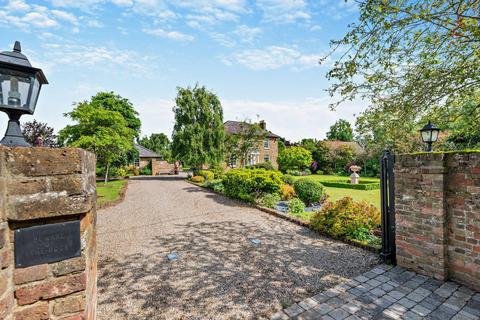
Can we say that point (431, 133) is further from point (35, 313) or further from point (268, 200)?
point (35, 313)

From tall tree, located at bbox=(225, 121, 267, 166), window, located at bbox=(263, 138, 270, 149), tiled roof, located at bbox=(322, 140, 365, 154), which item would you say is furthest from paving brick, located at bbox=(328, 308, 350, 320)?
tiled roof, located at bbox=(322, 140, 365, 154)

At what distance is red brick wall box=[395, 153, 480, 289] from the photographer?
147 inches

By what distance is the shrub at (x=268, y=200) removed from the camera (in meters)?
10.1

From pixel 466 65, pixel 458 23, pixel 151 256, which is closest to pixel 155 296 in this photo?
pixel 151 256

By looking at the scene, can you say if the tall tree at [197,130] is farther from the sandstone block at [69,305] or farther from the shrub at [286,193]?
the sandstone block at [69,305]

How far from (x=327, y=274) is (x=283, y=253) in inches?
47.7

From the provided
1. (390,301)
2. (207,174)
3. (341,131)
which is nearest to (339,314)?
(390,301)

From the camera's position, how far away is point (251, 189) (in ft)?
37.0

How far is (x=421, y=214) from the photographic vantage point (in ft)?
13.9

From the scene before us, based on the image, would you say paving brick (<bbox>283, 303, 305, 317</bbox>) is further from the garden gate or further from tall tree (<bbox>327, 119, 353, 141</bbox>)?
tall tree (<bbox>327, 119, 353, 141</bbox>)

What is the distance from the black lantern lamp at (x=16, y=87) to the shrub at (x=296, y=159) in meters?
31.5

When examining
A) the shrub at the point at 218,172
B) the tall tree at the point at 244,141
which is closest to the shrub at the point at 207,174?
the shrub at the point at 218,172

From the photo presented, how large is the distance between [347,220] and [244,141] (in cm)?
1832

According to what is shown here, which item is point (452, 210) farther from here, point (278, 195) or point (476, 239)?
point (278, 195)
